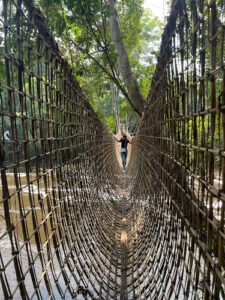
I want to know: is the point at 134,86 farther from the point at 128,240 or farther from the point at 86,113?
the point at 128,240

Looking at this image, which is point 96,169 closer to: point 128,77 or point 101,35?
point 101,35

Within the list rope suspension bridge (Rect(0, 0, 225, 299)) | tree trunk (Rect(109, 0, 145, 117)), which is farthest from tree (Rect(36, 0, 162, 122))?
rope suspension bridge (Rect(0, 0, 225, 299))

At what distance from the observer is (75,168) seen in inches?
72.1

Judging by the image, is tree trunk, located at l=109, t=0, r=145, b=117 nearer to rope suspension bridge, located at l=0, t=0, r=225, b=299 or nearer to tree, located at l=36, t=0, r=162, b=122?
tree, located at l=36, t=0, r=162, b=122

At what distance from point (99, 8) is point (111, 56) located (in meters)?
0.83

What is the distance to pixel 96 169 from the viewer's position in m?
2.68

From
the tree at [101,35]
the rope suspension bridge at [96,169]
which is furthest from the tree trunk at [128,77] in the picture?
the rope suspension bridge at [96,169]

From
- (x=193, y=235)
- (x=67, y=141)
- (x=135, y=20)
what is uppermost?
(x=135, y=20)

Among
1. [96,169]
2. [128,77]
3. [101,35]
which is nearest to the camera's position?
[96,169]

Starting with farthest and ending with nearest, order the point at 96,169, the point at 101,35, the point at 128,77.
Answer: the point at 128,77 → the point at 101,35 → the point at 96,169

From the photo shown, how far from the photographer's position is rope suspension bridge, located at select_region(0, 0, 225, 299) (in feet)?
2.59

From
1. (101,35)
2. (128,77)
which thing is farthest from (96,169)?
(128,77)

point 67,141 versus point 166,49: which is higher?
point 166,49

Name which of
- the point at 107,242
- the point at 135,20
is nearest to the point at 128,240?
the point at 107,242
